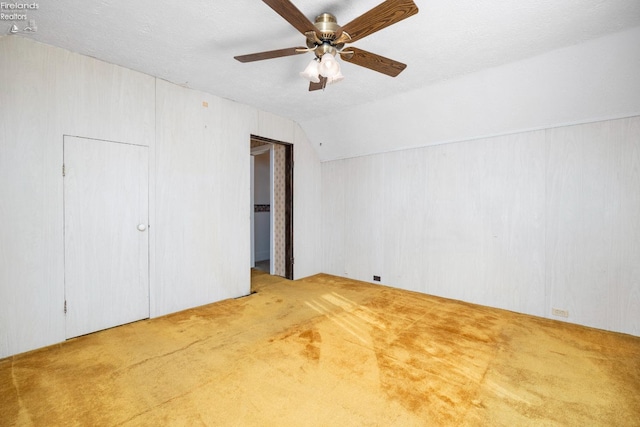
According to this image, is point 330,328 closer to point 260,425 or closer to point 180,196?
point 260,425

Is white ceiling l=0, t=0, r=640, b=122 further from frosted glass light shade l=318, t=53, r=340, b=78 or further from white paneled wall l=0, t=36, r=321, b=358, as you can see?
frosted glass light shade l=318, t=53, r=340, b=78

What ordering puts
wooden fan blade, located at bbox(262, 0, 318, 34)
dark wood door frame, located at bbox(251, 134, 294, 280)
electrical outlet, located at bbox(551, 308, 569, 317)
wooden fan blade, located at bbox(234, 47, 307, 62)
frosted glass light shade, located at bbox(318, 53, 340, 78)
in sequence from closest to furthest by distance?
wooden fan blade, located at bbox(262, 0, 318, 34) < frosted glass light shade, located at bbox(318, 53, 340, 78) < wooden fan blade, located at bbox(234, 47, 307, 62) < electrical outlet, located at bbox(551, 308, 569, 317) < dark wood door frame, located at bbox(251, 134, 294, 280)

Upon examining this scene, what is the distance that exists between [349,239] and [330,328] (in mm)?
2207

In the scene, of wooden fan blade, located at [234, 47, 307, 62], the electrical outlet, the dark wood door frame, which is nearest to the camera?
wooden fan blade, located at [234, 47, 307, 62]

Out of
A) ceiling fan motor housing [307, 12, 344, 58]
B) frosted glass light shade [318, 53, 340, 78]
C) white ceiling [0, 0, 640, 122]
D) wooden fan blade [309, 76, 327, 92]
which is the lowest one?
frosted glass light shade [318, 53, 340, 78]

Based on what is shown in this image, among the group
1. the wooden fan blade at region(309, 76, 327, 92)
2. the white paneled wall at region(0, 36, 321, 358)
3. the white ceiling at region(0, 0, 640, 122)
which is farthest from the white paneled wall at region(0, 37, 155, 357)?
the wooden fan blade at region(309, 76, 327, 92)

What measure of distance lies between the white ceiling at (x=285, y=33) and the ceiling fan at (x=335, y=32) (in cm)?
25

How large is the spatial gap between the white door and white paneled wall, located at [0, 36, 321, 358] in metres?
0.07

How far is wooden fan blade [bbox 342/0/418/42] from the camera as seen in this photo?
4.92 feet

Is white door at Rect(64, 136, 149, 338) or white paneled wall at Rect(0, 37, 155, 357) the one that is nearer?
white paneled wall at Rect(0, 37, 155, 357)

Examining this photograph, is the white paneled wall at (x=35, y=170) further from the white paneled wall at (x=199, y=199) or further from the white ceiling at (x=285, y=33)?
the white paneled wall at (x=199, y=199)

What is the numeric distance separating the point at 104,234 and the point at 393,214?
12.1 feet

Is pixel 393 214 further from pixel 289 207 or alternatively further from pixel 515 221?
pixel 289 207

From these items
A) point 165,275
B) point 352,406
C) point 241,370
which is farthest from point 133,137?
point 352,406
